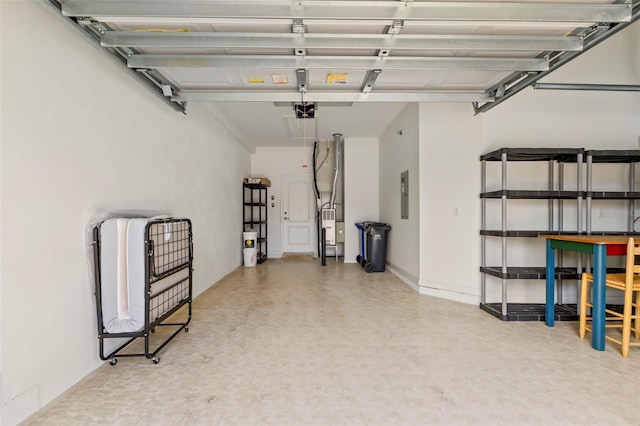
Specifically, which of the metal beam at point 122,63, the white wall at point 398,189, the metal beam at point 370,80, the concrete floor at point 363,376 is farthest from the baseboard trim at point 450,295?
the metal beam at point 122,63

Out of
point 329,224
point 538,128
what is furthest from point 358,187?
point 538,128

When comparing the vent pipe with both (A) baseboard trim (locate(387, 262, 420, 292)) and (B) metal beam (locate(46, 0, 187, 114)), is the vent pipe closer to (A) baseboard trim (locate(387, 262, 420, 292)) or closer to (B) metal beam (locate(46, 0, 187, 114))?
(A) baseboard trim (locate(387, 262, 420, 292))

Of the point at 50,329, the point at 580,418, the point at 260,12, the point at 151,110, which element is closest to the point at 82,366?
the point at 50,329

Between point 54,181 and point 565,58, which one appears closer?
point 54,181

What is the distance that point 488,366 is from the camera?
2.16 meters

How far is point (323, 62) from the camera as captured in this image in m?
2.35

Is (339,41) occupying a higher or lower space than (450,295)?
higher

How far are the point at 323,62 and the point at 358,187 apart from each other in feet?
14.6

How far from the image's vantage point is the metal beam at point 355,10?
174 cm

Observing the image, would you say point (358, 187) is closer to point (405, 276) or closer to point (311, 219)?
point (311, 219)

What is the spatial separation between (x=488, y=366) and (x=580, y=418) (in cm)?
57

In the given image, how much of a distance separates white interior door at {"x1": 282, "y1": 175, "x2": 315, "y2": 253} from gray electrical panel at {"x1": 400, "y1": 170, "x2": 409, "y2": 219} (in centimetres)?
309

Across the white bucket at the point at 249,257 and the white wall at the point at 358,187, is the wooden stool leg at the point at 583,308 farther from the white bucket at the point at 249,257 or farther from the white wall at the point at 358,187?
the white bucket at the point at 249,257

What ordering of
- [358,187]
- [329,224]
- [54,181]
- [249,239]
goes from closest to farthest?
1. [54,181]
2. [249,239]
3. [329,224]
4. [358,187]
